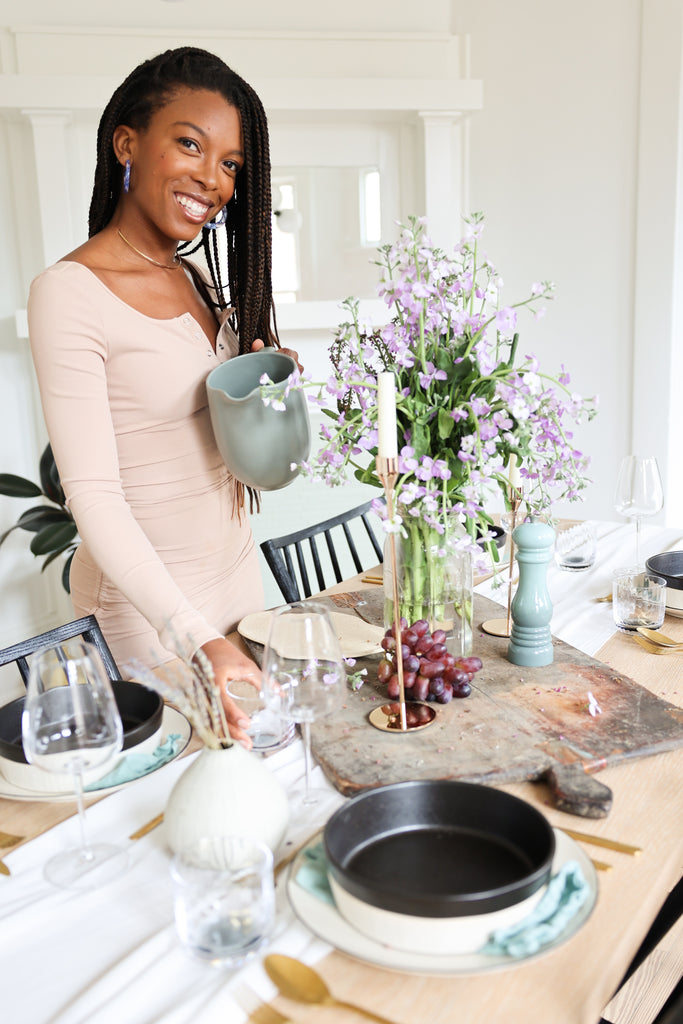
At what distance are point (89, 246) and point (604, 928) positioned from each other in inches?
47.2

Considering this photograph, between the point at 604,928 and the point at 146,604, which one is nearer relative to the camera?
the point at 604,928

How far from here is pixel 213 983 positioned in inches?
27.2

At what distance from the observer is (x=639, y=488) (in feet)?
5.38

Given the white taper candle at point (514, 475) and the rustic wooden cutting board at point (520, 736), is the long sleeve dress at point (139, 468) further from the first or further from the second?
the white taper candle at point (514, 475)

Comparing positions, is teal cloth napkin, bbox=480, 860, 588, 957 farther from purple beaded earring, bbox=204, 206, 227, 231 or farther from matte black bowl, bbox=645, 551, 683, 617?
purple beaded earring, bbox=204, 206, 227, 231

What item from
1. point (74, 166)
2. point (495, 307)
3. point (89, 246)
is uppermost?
point (74, 166)

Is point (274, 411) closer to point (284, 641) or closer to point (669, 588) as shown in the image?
point (284, 641)

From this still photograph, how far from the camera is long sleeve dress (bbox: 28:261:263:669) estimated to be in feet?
4.00

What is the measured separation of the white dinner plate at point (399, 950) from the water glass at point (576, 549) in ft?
3.45

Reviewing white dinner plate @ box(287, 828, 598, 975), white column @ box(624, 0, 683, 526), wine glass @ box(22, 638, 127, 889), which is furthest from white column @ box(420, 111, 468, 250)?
white dinner plate @ box(287, 828, 598, 975)

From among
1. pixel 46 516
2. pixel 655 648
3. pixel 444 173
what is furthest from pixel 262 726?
pixel 444 173

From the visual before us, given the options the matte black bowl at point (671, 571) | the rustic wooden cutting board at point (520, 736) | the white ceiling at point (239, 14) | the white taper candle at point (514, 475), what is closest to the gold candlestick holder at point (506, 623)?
the white taper candle at point (514, 475)

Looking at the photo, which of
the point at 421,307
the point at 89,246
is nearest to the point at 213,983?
the point at 421,307

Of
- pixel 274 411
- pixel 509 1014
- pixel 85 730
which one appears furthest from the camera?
pixel 274 411
